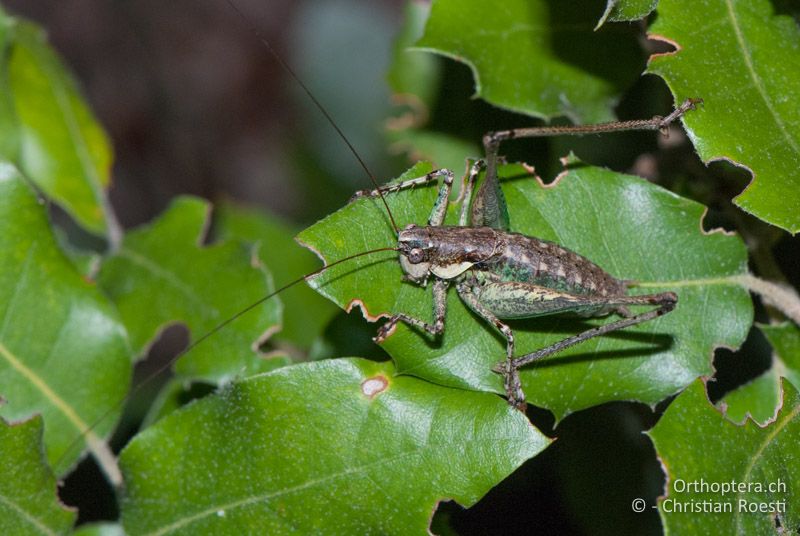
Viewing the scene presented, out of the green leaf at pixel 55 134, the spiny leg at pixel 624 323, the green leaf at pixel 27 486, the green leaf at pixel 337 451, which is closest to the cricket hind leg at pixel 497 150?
the spiny leg at pixel 624 323

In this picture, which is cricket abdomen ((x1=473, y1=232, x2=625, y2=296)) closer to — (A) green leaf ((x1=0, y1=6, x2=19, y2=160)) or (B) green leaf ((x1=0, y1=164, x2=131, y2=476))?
(B) green leaf ((x1=0, y1=164, x2=131, y2=476))

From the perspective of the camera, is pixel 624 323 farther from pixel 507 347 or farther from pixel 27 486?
pixel 27 486

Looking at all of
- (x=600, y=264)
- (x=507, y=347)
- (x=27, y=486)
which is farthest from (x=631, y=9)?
(x=27, y=486)

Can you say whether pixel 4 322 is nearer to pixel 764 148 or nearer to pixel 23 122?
pixel 23 122

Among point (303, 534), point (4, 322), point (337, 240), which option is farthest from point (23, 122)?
point (303, 534)

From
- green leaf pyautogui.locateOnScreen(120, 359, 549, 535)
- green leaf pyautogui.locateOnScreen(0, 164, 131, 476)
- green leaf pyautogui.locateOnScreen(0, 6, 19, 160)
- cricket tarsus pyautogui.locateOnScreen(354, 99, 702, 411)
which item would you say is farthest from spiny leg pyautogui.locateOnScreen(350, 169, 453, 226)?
green leaf pyautogui.locateOnScreen(0, 6, 19, 160)

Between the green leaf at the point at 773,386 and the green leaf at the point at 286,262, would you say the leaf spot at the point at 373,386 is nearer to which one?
the green leaf at the point at 773,386
